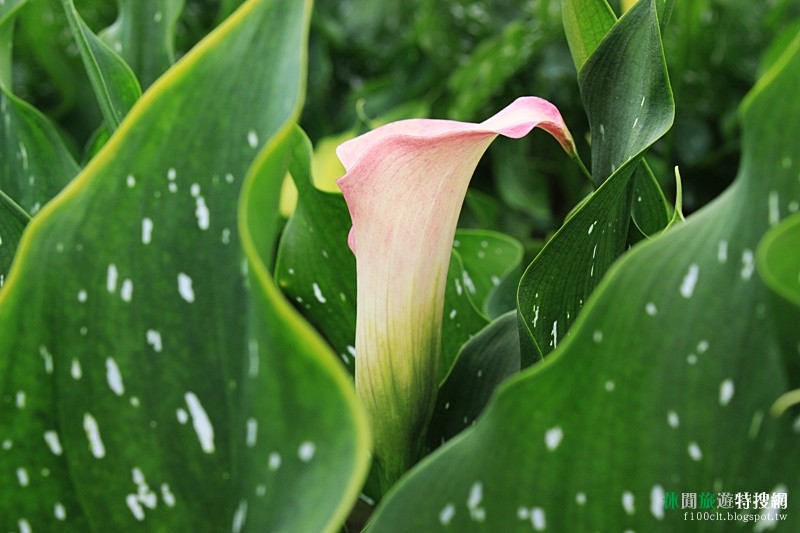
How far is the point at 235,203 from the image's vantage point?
231mm

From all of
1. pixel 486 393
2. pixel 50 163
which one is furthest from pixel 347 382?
pixel 50 163

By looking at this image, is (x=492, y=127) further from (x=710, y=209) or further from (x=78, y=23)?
(x=78, y=23)

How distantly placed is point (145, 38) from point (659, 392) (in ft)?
1.27

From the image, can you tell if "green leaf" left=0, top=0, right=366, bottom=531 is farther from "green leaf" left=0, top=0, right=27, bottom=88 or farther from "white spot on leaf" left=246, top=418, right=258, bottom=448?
"green leaf" left=0, top=0, right=27, bottom=88

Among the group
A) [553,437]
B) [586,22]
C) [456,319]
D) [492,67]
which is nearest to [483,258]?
[456,319]

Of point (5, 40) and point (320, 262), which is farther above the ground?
point (5, 40)

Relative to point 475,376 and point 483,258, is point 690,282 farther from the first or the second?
point 483,258

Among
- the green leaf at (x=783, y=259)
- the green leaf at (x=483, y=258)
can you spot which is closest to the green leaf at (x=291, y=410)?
the green leaf at (x=783, y=259)

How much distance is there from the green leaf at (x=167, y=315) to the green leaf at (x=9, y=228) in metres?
→ 0.12

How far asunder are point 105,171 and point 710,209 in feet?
0.55

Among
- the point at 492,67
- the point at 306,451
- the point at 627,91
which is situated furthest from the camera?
the point at 492,67

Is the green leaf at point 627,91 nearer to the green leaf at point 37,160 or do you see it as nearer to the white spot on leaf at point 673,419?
the white spot on leaf at point 673,419

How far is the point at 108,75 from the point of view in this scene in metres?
0.37

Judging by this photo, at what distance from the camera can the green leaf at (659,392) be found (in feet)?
0.73
